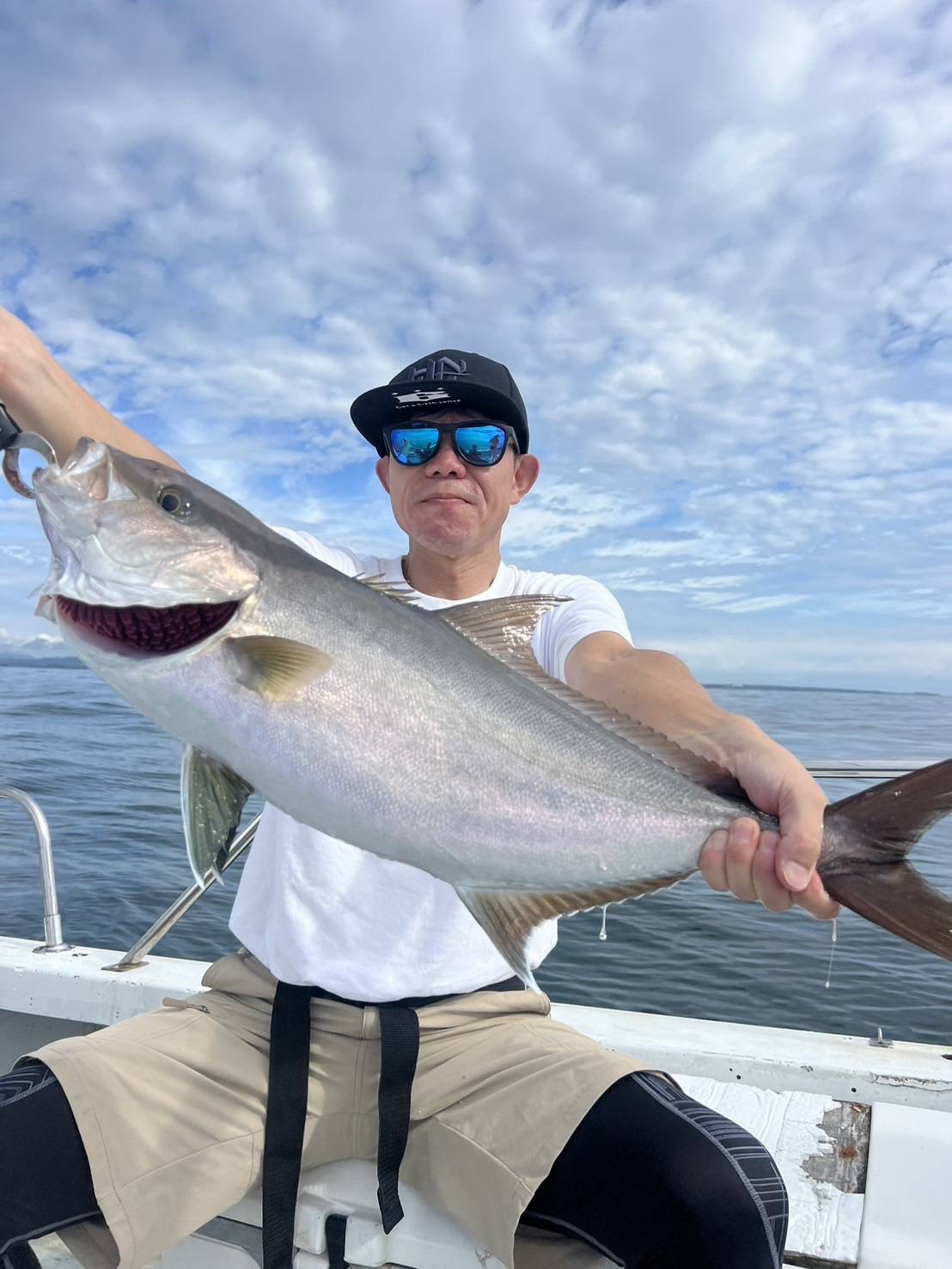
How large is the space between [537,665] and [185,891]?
8.04 ft

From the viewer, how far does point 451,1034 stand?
8.84ft

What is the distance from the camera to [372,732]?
189cm

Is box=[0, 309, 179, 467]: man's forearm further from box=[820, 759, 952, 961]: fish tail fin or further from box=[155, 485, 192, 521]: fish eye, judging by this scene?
box=[820, 759, 952, 961]: fish tail fin

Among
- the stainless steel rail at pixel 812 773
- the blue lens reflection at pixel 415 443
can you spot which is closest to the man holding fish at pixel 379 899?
the blue lens reflection at pixel 415 443

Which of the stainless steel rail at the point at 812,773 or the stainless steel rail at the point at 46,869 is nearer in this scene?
the stainless steel rail at the point at 812,773

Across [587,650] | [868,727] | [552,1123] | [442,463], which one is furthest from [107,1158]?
[868,727]

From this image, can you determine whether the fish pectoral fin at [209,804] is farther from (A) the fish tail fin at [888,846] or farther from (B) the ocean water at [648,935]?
(B) the ocean water at [648,935]

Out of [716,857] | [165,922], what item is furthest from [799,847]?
[165,922]

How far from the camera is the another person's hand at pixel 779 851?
202cm

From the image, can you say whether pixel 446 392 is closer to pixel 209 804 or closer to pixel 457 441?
pixel 457 441

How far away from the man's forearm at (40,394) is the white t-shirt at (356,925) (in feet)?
3.45

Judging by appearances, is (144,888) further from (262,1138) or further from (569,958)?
(262,1138)

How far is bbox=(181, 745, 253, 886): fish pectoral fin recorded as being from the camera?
1.91m

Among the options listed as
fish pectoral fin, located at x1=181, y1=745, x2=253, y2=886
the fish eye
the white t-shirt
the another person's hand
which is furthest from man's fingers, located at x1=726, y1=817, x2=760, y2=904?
the fish eye
